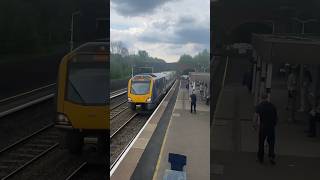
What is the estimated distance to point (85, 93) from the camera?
457cm

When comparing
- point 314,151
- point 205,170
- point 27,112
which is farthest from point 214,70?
point 27,112

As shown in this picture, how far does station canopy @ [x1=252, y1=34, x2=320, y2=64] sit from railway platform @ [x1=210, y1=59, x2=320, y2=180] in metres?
0.28

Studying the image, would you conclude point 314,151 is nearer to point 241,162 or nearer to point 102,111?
point 241,162

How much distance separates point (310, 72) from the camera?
5.03 metres

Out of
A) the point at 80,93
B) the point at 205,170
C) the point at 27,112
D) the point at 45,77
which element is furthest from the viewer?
the point at 27,112

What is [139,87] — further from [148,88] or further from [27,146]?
[27,146]

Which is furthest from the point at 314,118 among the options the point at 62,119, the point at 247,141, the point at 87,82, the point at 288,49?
the point at 62,119

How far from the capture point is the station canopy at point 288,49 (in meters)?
4.30

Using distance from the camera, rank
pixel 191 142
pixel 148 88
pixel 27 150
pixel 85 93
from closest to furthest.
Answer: pixel 191 142, pixel 148 88, pixel 85 93, pixel 27 150

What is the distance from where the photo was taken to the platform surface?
4.03 meters

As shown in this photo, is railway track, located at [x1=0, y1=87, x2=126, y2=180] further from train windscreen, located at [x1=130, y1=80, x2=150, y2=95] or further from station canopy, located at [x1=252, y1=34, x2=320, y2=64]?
station canopy, located at [x1=252, y1=34, x2=320, y2=64]

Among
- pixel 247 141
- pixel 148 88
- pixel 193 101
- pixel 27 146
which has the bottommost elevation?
pixel 27 146

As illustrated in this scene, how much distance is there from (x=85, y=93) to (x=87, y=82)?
142mm

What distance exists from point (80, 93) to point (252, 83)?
1877mm
